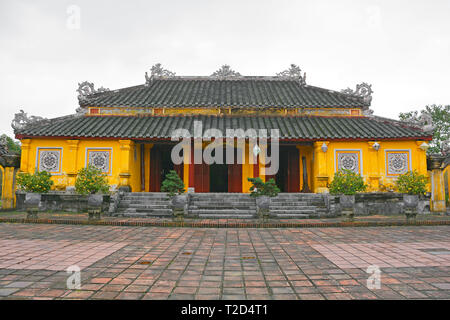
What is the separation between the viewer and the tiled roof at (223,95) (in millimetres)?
13492

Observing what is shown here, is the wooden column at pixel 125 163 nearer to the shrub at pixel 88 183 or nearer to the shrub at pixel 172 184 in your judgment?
the shrub at pixel 88 183

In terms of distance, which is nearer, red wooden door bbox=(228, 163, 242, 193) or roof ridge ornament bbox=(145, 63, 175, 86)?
red wooden door bbox=(228, 163, 242, 193)

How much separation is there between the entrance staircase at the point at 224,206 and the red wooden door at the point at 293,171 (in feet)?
10.0

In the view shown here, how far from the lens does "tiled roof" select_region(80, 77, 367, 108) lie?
13.5 metres

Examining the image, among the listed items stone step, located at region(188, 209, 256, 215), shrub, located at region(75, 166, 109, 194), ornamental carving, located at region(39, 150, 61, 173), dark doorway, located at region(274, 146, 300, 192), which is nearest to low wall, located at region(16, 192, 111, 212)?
ornamental carving, located at region(39, 150, 61, 173)

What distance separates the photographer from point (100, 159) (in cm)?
1184

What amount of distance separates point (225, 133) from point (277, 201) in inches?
146

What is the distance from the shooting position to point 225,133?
1167 cm

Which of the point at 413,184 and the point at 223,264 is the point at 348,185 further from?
the point at 223,264

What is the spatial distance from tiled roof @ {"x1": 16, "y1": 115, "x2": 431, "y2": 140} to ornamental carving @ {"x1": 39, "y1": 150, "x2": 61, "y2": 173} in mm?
863

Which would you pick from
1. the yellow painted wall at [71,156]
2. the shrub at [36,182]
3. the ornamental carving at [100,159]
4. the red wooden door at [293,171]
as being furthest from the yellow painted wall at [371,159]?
the shrub at [36,182]

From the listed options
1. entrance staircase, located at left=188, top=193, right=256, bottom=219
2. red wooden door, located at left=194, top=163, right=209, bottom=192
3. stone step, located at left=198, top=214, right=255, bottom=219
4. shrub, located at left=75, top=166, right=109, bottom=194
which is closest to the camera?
shrub, located at left=75, top=166, right=109, bottom=194

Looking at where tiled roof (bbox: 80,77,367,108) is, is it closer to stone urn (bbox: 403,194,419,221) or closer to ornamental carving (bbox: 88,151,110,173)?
ornamental carving (bbox: 88,151,110,173)
